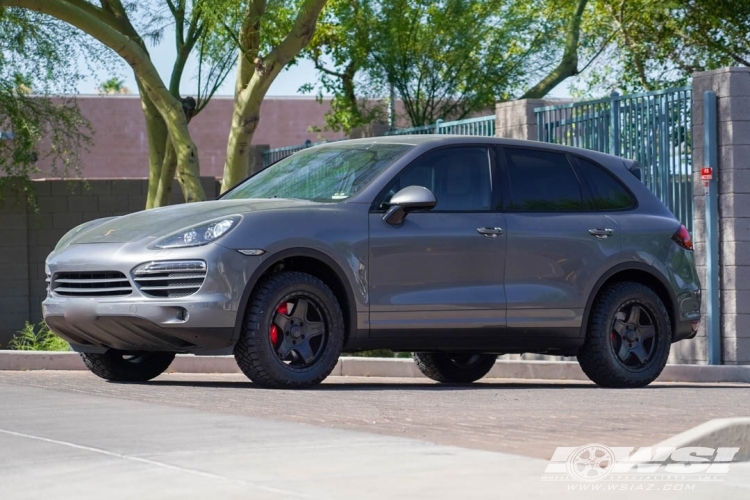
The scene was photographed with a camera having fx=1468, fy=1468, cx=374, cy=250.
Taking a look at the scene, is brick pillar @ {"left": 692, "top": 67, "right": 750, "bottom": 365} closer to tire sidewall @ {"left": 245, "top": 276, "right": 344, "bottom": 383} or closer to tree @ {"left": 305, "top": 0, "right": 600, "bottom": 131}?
tire sidewall @ {"left": 245, "top": 276, "right": 344, "bottom": 383}

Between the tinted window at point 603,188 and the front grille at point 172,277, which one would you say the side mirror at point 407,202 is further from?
the tinted window at point 603,188

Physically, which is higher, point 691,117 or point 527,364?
point 691,117

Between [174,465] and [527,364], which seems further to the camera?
[527,364]

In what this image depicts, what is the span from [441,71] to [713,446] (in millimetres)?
16509

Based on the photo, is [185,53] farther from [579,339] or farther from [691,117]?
[579,339]

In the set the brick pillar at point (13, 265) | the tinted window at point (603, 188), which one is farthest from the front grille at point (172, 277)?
the brick pillar at point (13, 265)

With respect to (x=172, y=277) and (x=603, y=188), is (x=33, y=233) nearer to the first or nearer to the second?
(x=603, y=188)

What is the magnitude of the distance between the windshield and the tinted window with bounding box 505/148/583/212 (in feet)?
3.04

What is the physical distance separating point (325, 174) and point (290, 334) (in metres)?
1.43

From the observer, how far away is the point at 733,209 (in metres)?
13.5

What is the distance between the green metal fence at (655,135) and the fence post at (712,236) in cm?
29

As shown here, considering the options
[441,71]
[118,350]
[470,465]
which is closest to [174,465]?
[470,465]

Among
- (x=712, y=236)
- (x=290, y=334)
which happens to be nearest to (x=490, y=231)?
(x=290, y=334)

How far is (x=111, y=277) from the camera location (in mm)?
9594
